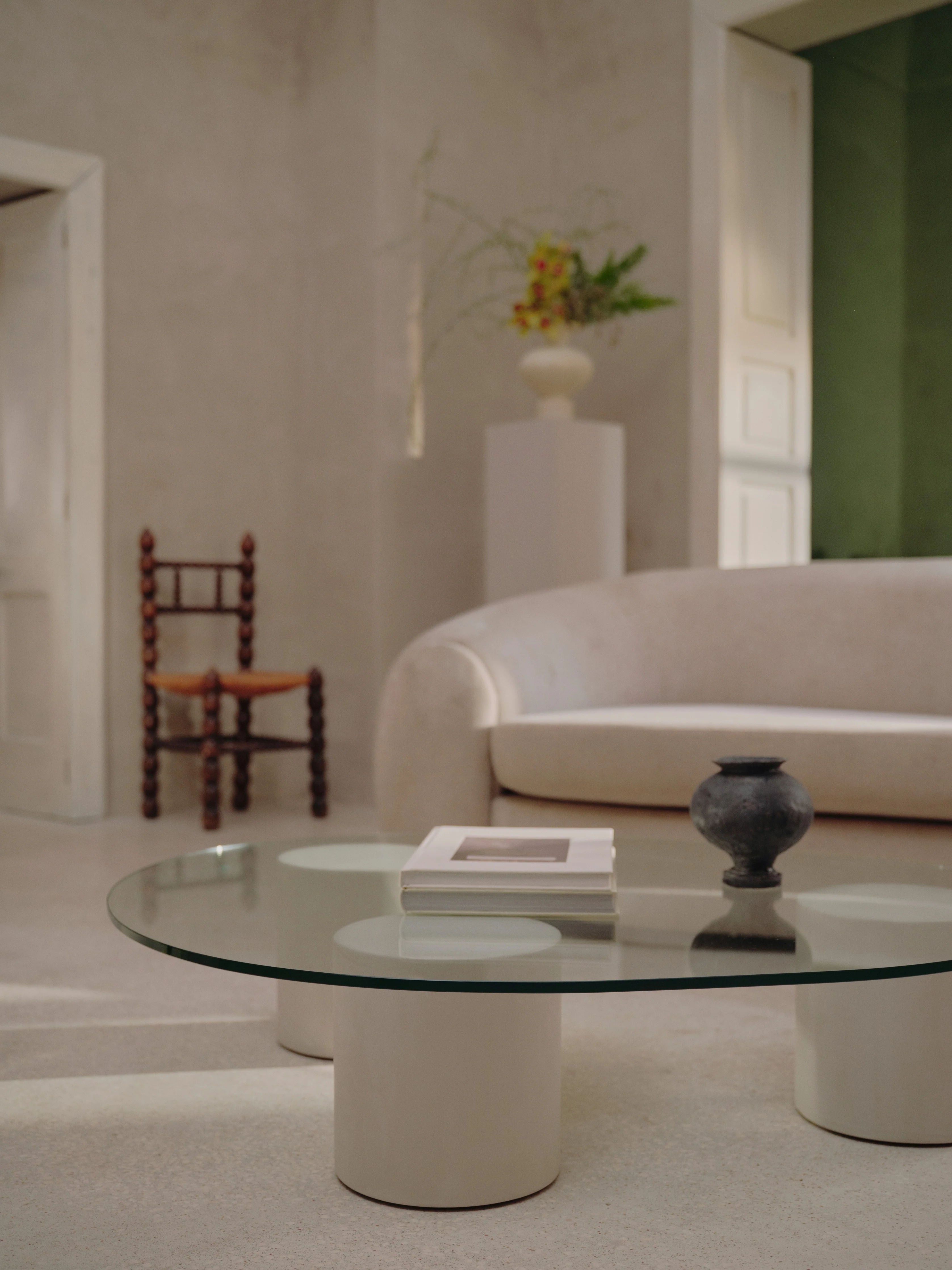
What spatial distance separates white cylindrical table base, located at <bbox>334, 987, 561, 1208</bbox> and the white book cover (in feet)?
0.44

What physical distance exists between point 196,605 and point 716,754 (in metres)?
2.55

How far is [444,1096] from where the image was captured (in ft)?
3.99

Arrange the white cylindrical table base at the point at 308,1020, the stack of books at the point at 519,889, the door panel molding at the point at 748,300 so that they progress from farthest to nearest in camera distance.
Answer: the door panel molding at the point at 748,300
the white cylindrical table base at the point at 308,1020
the stack of books at the point at 519,889

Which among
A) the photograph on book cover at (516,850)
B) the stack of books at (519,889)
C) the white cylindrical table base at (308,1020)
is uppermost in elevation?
the photograph on book cover at (516,850)

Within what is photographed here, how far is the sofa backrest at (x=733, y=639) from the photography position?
99.0 inches

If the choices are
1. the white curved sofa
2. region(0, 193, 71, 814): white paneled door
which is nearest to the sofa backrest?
the white curved sofa

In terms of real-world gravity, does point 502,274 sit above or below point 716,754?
above

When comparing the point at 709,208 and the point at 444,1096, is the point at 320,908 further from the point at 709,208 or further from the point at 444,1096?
the point at 709,208

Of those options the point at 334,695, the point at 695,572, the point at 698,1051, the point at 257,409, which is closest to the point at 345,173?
the point at 257,409

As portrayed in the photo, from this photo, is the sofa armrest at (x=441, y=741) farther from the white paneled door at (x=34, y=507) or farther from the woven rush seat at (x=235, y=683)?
the white paneled door at (x=34, y=507)

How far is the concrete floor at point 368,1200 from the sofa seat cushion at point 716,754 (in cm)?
35

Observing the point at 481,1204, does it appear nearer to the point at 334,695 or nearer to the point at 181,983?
the point at 181,983

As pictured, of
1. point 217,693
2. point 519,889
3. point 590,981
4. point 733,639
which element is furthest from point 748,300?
point 590,981

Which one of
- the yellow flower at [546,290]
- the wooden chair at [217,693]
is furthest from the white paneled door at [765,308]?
the wooden chair at [217,693]
